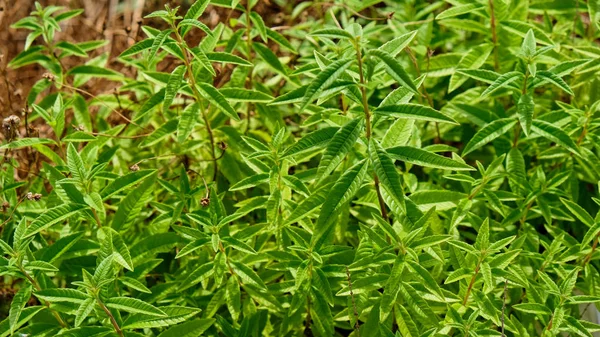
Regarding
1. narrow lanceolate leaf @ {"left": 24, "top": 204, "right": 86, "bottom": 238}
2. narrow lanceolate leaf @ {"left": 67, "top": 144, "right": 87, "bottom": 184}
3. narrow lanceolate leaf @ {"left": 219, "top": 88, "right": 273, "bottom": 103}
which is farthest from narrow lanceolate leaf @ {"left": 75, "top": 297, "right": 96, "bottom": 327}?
narrow lanceolate leaf @ {"left": 219, "top": 88, "right": 273, "bottom": 103}

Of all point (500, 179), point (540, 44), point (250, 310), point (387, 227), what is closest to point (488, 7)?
point (540, 44)

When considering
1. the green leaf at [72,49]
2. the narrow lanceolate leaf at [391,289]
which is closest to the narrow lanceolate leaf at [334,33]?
the narrow lanceolate leaf at [391,289]

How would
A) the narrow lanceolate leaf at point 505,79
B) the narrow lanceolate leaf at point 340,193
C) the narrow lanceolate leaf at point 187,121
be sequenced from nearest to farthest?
1. the narrow lanceolate leaf at point 340,193
2. the narrow lanceolate leaf at point 505,79
3. the narrow lanceolate leaf at point 187,121

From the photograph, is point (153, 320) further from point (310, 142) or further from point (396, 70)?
point (396, 70)

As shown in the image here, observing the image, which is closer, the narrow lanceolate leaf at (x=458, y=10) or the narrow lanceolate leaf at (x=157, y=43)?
the narrow lanceolate leaf at (x=157, y=43)

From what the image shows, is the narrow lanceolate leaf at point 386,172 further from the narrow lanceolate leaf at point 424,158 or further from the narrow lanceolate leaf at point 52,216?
the narrow lanceolate leaf at point 52,216

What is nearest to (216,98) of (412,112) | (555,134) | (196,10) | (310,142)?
(196,10)

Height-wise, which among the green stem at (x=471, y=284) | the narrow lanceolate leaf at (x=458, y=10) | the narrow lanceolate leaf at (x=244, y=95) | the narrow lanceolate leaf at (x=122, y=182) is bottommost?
the green stem at (x=471, y=284)

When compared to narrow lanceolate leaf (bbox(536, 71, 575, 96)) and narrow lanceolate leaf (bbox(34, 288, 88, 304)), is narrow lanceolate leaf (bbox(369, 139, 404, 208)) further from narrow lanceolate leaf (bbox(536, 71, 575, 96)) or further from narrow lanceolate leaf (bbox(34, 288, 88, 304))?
narrow lanceolate leaf (bbox(34, 288, 88, 304))
